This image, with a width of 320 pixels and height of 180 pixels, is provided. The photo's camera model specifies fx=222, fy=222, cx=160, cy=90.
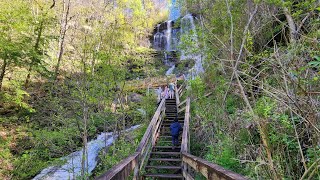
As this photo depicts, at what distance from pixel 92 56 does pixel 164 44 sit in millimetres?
24066

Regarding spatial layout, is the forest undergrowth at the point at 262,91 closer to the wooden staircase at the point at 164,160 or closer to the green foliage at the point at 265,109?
the green foliage at the point at 265,109

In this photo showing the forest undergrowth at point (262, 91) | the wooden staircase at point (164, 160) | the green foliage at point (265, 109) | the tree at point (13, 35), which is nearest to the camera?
the forest undergrowth at point (262, 91)

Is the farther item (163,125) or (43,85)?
(43,85)

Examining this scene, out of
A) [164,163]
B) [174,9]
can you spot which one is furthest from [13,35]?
[174,9]

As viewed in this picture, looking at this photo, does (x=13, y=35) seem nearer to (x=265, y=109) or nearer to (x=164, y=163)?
(x=164, y=163)

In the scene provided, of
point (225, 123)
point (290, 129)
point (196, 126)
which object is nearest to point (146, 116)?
point (196, 126)

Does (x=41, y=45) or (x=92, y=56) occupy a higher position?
(x=41, y=45)

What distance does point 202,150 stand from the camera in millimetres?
7598

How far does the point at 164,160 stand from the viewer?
688cm

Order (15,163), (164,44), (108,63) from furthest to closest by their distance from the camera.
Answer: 1. (164,44)
2. (15,163)
3. (108,63)

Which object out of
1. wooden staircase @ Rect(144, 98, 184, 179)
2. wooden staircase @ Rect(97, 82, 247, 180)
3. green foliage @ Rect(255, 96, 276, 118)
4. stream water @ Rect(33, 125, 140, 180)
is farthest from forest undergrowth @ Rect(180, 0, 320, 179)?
stream water @ Rect(33, 125, 140, 180)

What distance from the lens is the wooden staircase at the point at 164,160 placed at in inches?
240

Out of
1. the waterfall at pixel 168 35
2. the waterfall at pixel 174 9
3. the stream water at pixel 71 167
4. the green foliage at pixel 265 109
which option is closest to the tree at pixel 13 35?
the stream water at pixel 71 167

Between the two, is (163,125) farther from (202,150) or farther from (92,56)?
(92,56)
